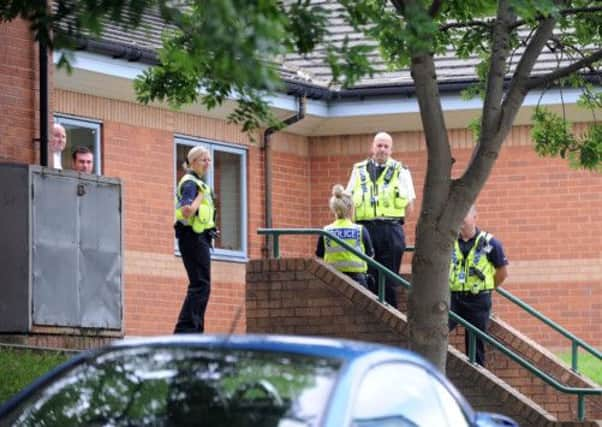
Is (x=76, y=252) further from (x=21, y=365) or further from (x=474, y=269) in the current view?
(x=474, y=269)

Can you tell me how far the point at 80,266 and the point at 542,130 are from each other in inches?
163

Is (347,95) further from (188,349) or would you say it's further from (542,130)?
(188,349)

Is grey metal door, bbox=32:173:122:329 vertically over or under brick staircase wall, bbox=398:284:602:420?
over

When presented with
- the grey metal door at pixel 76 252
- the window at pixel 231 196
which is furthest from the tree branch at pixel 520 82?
the window at pixel 231 196

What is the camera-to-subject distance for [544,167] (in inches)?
989

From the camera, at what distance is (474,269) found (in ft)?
57.9

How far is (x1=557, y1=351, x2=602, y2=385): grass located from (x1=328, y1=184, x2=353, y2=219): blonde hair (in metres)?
4.01

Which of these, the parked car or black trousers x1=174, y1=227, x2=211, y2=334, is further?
black trousers x1=174, y1=227, x2=211, y2=334

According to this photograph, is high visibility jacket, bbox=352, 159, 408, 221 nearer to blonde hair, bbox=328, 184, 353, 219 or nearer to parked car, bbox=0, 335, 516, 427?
blonde hair, bbox=328, 184, 353, 219

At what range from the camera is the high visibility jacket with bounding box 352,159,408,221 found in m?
18.3

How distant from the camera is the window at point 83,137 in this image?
2211 centimetres

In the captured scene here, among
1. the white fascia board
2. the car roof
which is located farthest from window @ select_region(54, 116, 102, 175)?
the car roof

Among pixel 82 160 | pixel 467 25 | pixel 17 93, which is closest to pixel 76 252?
pixel 17 93

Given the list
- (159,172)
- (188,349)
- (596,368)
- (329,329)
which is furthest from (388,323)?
(188,349)
